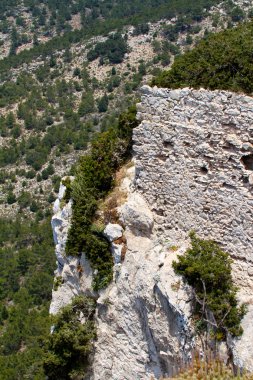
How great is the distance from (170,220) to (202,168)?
1.75m

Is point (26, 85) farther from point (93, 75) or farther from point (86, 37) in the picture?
point (86, 37)

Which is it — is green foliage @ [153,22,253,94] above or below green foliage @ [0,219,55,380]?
above

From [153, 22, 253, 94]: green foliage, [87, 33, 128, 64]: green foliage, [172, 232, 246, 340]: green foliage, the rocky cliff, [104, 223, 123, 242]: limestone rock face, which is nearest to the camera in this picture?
[172, 232, 246, 340]: green foliage

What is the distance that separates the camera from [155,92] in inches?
607

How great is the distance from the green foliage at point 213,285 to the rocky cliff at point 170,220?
0.27m

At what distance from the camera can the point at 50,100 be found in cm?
6844

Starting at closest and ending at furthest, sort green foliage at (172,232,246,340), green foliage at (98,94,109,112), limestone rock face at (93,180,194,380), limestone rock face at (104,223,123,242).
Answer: green foliage at (172,232,246,340) < limestone rock face at (93,180,194,380) < limestone rock face at (104,223,123,242) < green foliage at (98,94,109,112)

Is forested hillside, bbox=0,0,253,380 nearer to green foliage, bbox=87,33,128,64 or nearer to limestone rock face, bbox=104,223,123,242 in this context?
green foliage, bbox=87,33,128,64

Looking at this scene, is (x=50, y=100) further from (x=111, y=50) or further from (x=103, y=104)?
(x=111, y=50)

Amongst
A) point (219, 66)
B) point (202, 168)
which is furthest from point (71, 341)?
point (219, 66)

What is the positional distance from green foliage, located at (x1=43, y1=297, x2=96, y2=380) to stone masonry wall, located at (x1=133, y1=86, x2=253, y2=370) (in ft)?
Result: 11.2

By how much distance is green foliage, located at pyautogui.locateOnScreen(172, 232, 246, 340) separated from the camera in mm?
13391

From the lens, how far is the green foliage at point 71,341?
659 inches

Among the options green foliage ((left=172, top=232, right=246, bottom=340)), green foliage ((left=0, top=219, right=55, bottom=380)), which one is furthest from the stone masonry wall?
green foliage ((left=0, top=219, right=55, bottom=380))
